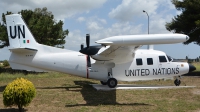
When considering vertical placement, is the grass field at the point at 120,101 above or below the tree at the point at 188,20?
below

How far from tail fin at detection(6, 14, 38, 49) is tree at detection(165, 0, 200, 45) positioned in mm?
20555

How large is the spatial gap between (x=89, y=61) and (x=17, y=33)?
203 inches

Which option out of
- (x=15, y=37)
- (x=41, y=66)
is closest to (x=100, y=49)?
(x=41, y=66)

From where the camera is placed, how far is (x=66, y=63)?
1631 centimetres

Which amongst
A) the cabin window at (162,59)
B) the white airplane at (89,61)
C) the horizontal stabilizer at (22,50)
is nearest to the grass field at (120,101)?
the white airplane at (89,61)

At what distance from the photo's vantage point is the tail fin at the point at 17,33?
1554 centimetres

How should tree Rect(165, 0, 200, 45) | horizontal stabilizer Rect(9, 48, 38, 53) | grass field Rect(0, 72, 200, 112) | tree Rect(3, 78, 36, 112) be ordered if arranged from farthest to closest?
1. tree Rect(165, 0, 200, 45)
2. horizontal stabilizer Rect(9, 48, 38, 53)
3. grass field Rect(0, 72, 200, 112)
4. tree Rect(3, 78, 36, 112)

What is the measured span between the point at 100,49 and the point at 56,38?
2168 centimetres

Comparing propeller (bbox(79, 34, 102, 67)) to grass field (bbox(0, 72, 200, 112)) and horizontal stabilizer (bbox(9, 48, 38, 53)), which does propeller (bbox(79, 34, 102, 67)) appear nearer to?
grass field (bbox(0, 72, 200, 112))

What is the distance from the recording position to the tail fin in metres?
15.5

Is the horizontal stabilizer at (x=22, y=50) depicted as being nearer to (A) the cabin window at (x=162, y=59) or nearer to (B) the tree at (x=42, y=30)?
(A) the cabin window at (x=162, y=59)

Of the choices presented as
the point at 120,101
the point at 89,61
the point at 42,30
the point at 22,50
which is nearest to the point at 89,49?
the point at 89,61

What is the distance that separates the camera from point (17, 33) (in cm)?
1569

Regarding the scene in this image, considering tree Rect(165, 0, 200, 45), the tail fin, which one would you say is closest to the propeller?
the tail fin
